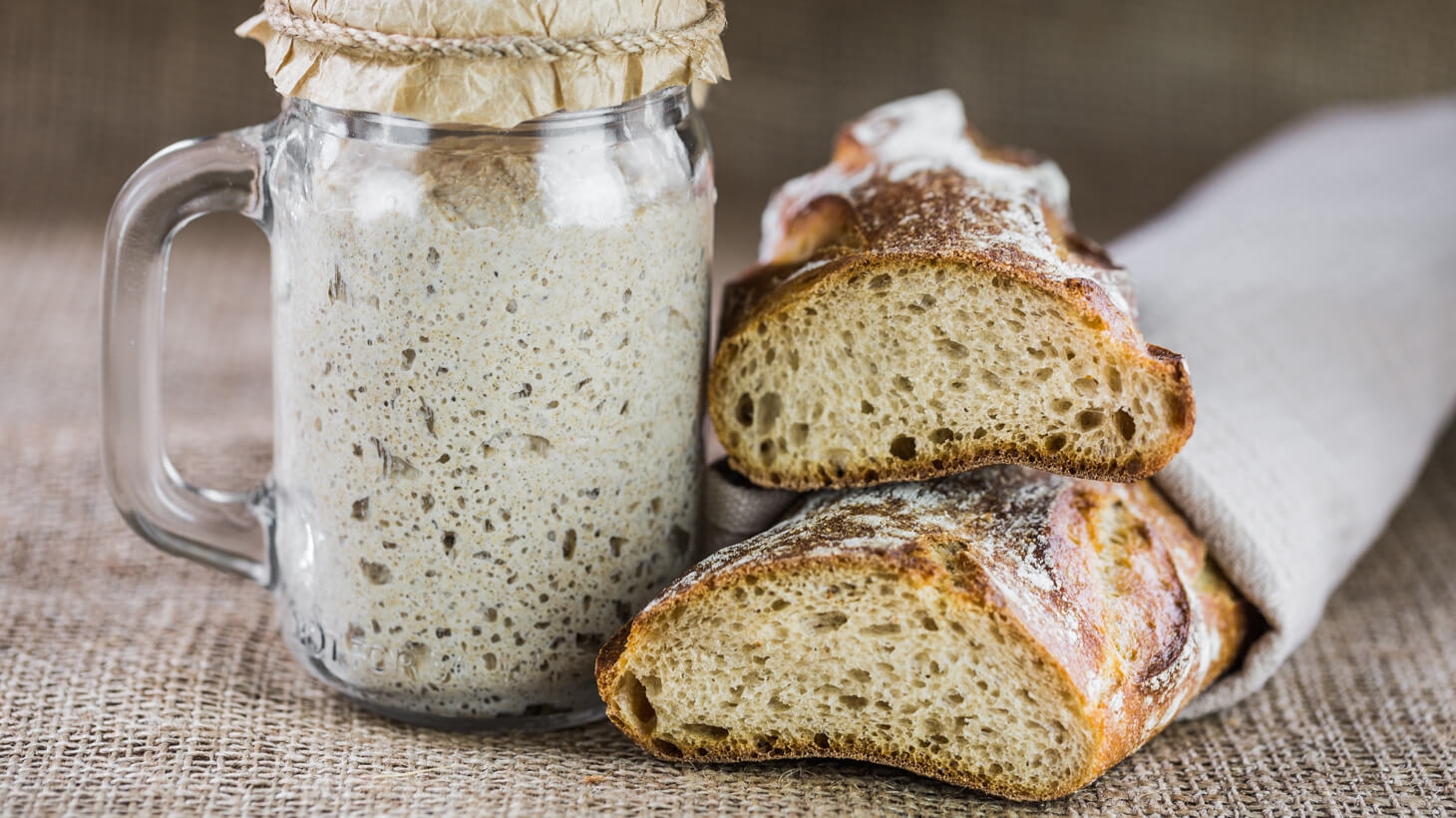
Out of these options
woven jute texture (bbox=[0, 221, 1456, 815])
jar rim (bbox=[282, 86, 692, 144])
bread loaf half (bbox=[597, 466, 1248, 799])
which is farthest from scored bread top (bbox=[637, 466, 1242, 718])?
jar rim (bbox=[282, 86, 692, 144])

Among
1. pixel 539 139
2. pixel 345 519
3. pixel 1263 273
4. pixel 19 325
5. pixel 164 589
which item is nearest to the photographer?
pixel 539 139

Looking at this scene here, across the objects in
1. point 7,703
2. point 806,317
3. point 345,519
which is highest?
point 806,317

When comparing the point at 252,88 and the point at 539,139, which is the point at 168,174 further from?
the point at 252,88

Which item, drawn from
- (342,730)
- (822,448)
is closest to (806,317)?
(822,448)

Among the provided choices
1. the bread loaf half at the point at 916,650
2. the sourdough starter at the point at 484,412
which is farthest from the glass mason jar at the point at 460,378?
the bread loaf half at the point at 916,650

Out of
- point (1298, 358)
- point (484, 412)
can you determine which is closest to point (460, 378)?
point (484, 412)
